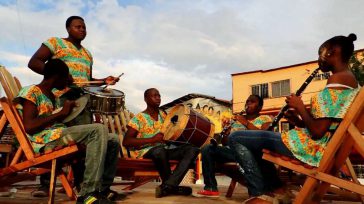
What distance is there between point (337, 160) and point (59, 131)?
247cm

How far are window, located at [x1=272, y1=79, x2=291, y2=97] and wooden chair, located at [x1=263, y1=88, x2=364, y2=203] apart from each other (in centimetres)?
2361

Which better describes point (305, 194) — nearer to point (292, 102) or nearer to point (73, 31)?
point (292, 102)

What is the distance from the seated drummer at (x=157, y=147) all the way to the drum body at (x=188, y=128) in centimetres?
14

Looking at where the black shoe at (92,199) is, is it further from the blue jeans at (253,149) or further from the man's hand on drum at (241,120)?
the man's hand on drum at (241,120)

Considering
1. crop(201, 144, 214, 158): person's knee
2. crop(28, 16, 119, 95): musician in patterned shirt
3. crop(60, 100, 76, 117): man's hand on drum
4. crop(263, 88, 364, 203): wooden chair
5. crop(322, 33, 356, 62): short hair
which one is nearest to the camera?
crop(263, 88, 364, 203): wooden chair

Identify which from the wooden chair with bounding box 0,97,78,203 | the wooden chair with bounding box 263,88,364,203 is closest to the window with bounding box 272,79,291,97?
the wooden chair with bounding box 263,88,364,203

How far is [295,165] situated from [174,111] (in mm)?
3276

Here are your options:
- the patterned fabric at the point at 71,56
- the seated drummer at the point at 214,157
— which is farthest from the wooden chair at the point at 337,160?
the patterned fabric at the point at 71,56

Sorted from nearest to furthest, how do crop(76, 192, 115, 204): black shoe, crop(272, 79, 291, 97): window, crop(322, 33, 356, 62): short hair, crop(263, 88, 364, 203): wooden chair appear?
crop(263, 88, 364, 203): wooden chair → crop(322, 33, 356, 62): short hair → crop(76, 192, 115, 204): black shoe → crop(272, 79, 291, 97): window

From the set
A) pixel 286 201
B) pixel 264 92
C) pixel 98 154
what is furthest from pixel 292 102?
pixel 264 92

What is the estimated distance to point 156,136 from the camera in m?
4.95

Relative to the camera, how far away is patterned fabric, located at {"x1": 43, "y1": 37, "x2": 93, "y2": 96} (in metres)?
4.35

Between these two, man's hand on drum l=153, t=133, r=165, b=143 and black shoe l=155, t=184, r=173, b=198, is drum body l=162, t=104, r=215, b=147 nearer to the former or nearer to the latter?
man's hand on drum l=153, t=133, r=165, b=143

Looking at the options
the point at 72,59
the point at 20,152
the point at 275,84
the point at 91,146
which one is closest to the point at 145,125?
the point at 72,59
